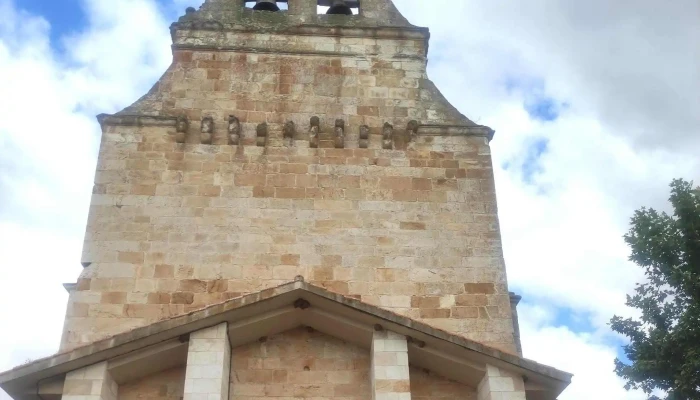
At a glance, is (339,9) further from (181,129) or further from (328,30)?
(181,129)

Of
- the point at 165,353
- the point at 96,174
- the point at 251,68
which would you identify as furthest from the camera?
the point at 251,68

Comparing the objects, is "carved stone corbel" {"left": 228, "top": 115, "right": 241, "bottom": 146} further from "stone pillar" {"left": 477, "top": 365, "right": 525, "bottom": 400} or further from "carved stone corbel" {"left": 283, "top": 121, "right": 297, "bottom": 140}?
"stone pillar" {"left": 477, "top": 365, "right": 525, "bottom": 400}

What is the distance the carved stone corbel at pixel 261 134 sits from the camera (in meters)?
11.2

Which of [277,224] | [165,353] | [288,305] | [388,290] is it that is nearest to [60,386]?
[165,353]

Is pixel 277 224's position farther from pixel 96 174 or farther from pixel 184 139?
pixel 96 174

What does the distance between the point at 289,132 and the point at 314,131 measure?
0.43m

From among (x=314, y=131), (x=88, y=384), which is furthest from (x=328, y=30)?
(x=88, y=384)

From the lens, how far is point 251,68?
1221 centimetres

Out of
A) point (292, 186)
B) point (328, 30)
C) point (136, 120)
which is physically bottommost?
point (292, 186)

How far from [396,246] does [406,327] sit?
244 cm

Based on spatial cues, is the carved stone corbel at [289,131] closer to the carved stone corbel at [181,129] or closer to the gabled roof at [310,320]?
the carved stone corbel at [181,129]

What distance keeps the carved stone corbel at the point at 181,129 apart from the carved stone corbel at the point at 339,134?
2.50 m

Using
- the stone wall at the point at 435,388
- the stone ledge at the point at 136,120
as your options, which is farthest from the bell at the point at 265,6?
the stone wall at the point at 435,388

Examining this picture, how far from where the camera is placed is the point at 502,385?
25.7ft
